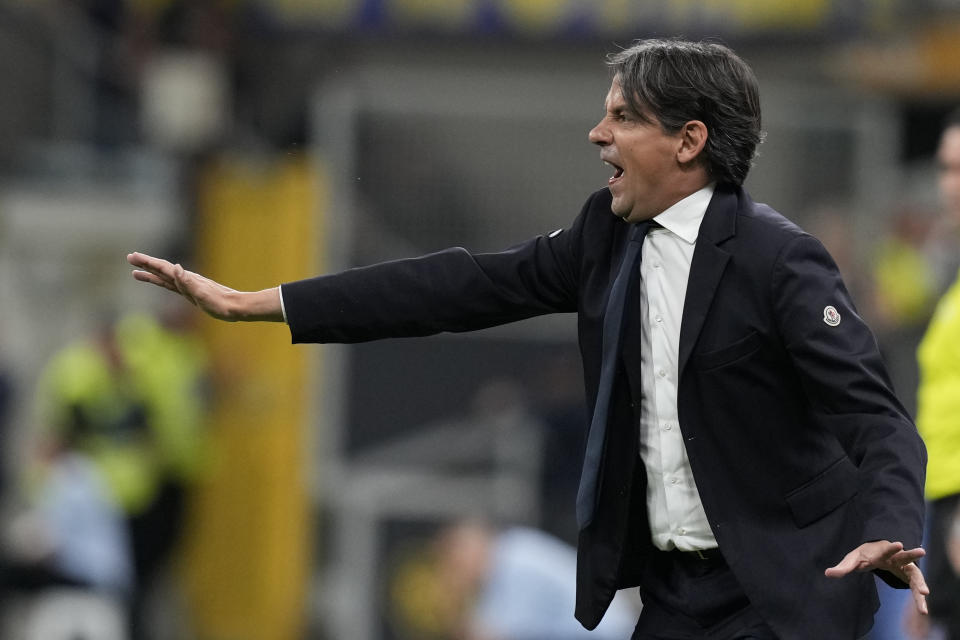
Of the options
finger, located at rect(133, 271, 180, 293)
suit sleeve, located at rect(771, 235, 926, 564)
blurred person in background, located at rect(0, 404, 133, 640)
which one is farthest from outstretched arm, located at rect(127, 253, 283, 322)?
blurred person in background, located at rect(0, 404, 133, 640)

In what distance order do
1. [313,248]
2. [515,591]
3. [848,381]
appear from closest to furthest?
1. [848,381]
2. [515,591]
3. [313,248]

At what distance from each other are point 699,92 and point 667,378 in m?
0.64

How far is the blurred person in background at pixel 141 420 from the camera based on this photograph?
11164 millimetres

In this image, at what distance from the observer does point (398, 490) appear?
40.5 ft

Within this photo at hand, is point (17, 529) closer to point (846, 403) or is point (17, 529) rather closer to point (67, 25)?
point (67, 25)

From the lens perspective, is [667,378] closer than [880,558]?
No

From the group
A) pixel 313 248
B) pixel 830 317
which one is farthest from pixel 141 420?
pixel 830 317

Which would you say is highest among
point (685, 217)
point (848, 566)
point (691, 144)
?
point (691, 144)

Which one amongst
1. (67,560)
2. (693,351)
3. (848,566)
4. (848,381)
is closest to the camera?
(848,566)

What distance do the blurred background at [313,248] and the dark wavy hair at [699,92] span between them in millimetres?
5329

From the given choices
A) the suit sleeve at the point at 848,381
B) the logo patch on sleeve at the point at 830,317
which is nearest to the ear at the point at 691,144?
the suit sleeve at the point at 848,381

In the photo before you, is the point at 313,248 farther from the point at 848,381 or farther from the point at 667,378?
the point at 848,381

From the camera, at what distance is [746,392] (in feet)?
13.5

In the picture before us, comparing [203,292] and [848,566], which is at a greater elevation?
[203,292]
